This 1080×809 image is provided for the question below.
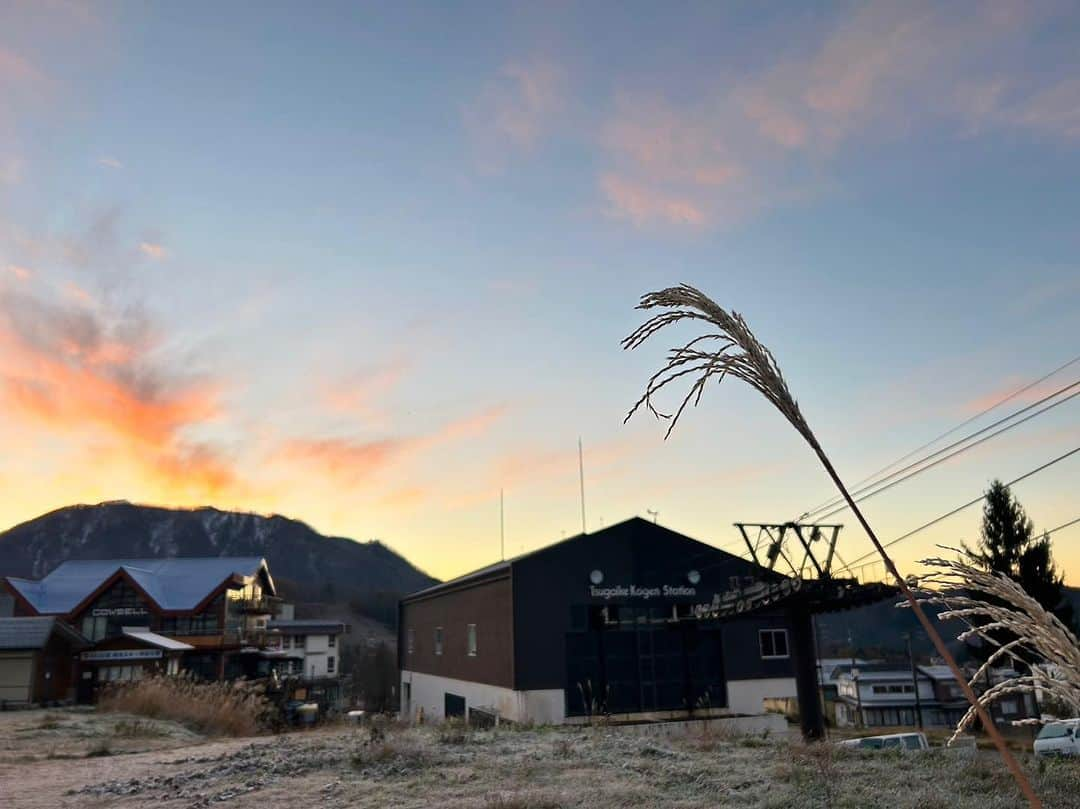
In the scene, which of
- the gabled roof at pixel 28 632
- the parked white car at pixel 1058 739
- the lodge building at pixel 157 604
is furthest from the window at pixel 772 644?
the lodge building at pixel 157 604

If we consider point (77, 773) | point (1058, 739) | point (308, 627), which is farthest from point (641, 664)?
point (308, 627)

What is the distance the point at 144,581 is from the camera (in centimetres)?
5453

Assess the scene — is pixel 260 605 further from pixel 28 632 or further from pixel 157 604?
pixel 28 632

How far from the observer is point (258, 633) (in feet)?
202

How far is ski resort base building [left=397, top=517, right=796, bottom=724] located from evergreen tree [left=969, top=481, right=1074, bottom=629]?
14876 mm

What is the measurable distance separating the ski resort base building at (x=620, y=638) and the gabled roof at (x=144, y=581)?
2732 centimetres

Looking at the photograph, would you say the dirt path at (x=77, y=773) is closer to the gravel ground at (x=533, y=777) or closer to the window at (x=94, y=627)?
the gravel ground at (x=533, y=777)

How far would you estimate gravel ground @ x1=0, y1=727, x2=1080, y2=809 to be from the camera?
8.17 m

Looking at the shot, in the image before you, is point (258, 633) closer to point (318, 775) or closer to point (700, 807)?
point (318, 775)

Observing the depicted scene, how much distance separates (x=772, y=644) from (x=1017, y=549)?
1686cm

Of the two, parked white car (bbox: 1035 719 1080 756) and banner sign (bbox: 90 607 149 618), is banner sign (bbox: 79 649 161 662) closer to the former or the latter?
banner sign (bbox: 90 607 149 618)

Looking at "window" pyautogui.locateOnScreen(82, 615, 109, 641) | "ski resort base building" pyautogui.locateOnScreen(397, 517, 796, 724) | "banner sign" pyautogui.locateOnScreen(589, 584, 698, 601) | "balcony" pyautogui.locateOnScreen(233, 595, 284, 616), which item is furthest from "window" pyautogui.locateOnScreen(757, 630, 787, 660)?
"window" pyautogui.locateOnScreen(82, 615, 109, 641)

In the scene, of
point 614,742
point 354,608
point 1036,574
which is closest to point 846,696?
point 1036,574

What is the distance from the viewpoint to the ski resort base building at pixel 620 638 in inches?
1320
